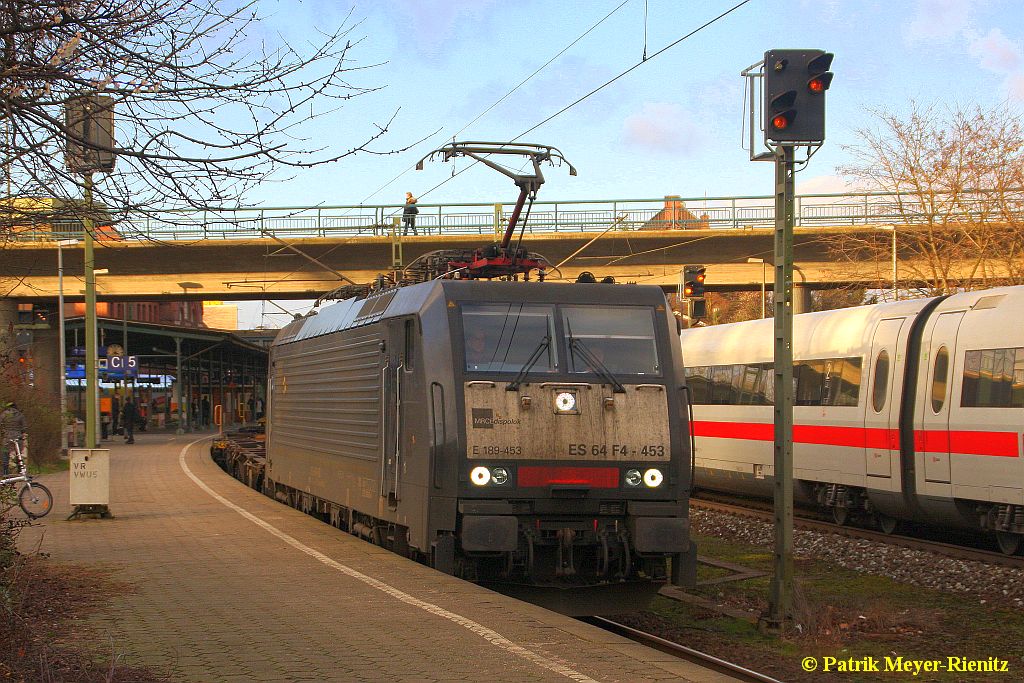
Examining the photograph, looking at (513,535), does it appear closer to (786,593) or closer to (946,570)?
(786,593)

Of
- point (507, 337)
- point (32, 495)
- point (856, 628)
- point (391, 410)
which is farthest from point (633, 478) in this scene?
point (32, 495)

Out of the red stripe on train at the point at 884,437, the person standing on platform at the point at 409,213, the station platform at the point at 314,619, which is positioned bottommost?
the station platform at the point at 314,619

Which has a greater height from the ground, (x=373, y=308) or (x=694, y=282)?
(x=694, y=282)

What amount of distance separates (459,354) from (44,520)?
947cm

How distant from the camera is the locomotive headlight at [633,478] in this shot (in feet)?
34.5

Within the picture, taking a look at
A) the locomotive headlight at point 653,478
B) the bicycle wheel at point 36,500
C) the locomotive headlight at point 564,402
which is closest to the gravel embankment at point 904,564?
the locomotive headlight at point 653,478

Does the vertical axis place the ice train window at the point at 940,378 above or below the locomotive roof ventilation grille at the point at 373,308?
below

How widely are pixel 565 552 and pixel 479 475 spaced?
0.96m

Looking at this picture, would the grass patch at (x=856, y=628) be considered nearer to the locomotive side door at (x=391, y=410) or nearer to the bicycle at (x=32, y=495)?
the locomotive side door at (x=391, y=410)

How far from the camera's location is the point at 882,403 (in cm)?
1641

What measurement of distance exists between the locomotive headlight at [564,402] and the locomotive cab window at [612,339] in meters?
0.28

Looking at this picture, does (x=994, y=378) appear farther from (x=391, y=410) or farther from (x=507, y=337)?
(x=391, y=410)

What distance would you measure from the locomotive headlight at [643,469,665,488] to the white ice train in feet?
16.4

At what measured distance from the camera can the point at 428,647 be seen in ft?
25.4
